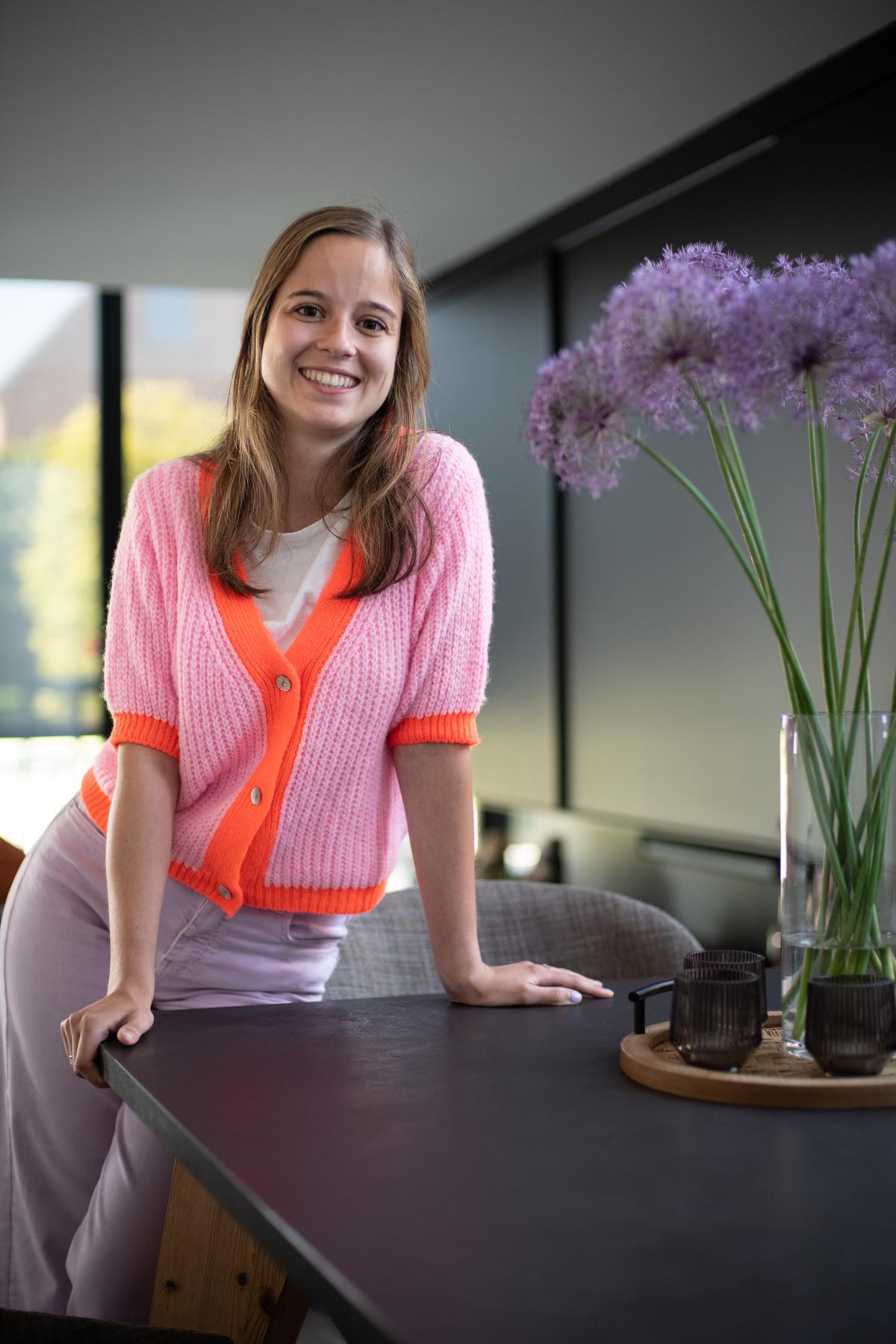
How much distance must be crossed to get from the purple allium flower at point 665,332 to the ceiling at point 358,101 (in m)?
2.18

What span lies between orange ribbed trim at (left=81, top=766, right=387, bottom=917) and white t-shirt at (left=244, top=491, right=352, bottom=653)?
0.25 metres

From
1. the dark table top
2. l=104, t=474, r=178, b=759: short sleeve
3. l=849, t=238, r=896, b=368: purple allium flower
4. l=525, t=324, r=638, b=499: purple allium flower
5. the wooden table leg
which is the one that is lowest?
the wooden table leg

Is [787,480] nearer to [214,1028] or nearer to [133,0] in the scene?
[133,0]

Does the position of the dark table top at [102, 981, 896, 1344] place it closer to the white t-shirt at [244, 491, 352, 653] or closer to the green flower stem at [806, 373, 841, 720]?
the green flower stem at [806, 373, 841, 720]

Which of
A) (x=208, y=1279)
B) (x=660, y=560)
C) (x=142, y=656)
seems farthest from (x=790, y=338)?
(x=660, y=560)

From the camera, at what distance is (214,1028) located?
1.17 m

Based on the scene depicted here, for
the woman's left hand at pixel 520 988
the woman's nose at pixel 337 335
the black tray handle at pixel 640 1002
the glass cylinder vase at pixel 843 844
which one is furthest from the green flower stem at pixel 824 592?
the woman's nose at pixel 337 335

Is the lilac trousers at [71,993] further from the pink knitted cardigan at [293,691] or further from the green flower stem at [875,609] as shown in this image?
the green flower stem at [875,609]

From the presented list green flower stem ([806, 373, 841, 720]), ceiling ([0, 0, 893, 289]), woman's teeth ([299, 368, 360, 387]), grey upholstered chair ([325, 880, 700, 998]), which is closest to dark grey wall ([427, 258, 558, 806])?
ceiling ([0, 0, 893, 289])

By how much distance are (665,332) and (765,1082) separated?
0.50m

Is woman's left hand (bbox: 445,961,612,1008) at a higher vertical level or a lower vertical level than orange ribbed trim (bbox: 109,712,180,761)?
lower

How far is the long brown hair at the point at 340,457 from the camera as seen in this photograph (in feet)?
4.51

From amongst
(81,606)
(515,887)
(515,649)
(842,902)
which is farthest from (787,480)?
(81,606)

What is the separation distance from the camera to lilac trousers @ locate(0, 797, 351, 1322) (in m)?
1.46
